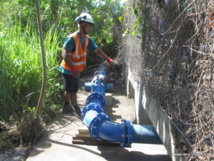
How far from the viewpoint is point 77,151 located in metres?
2.98

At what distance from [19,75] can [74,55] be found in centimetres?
98

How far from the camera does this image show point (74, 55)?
4047mm

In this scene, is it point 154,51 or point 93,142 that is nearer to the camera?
point 154,51

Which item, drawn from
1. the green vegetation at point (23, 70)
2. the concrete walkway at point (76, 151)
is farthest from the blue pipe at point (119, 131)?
the green vegetation at point (23, 70)

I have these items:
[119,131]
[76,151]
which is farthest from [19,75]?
[119,131]

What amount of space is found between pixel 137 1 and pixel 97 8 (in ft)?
13.8

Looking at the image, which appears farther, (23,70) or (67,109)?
(67,109)

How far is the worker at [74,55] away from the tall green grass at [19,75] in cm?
32

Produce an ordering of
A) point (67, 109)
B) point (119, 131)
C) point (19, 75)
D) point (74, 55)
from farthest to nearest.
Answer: point (67, 109) → point (74, 55) → point (19, 75) → point (119, 131)

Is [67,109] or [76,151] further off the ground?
[67,109]

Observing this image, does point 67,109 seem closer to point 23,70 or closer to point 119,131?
point 23,70

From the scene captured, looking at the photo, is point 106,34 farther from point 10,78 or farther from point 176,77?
point 176,77

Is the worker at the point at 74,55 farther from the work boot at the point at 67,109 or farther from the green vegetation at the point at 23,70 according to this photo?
the green vegetation at the point at 23,70

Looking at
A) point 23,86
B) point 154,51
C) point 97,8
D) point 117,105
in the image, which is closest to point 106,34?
point 97,8
